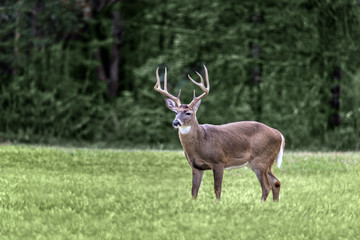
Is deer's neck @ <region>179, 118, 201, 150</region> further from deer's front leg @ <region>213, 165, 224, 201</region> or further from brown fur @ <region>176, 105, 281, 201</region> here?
deer's front leg @ <region>213, 165, 224, 201</region>

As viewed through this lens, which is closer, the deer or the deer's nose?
the deer's nose

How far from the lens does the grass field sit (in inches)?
227

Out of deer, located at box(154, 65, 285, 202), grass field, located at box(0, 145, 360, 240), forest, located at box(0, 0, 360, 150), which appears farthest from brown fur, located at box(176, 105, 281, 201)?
forest, located at box(0, 0, 360, 150)

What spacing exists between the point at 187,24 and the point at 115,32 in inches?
83.9

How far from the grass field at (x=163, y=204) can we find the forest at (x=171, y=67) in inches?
137

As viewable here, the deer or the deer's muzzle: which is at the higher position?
the deer's muzzle

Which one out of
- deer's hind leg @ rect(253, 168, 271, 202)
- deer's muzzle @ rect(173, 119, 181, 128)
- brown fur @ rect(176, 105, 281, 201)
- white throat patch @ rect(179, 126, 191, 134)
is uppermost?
deer's muzzle @ rect(173, 119, 181, 128)

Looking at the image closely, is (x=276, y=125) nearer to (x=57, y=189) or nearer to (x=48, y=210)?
(x=57, y=189)

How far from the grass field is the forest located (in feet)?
11.5

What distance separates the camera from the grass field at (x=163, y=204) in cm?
577

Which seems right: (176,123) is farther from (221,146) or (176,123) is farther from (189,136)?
(221,146)

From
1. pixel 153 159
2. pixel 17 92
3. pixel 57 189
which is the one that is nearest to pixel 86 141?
pixel 17 92

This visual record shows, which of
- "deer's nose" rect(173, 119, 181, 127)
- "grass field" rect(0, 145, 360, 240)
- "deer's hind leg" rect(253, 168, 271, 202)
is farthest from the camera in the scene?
"deer's hind leg" rect(253, 168, 271, 202)

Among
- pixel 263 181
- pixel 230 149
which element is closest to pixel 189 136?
pixel 230 149
